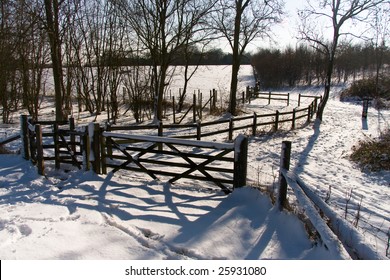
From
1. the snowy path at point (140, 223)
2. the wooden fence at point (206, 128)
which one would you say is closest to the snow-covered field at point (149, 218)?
the snowy path at point (140, 223)

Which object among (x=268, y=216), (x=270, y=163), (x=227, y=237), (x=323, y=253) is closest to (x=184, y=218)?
(x=227, y=237)

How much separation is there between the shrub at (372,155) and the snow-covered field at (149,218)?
1.43 m

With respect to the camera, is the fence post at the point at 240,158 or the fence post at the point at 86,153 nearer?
the fence post at the point at 240,158

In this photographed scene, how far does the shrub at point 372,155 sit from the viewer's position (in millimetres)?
9586

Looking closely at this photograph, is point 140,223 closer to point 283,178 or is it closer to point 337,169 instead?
point 283,178

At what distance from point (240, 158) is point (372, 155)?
7.12m

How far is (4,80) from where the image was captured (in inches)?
584

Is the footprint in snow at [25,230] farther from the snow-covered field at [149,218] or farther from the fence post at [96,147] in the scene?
the fence post at [96,147]

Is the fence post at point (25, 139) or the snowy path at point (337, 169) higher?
the fence post at point (25, 139)

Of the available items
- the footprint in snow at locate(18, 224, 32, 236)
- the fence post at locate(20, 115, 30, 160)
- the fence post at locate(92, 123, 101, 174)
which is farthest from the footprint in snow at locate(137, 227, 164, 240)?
the fence post at locate(20, 115, 30, 160)

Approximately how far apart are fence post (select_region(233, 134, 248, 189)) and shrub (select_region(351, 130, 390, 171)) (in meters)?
6.05

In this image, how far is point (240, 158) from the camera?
5.57 metres

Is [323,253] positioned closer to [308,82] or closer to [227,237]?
[227,237]

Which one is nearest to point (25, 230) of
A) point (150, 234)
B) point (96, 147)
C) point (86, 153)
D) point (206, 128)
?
point (150, 234)
